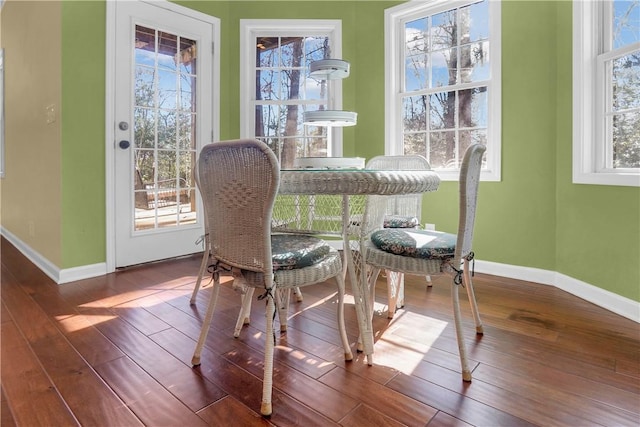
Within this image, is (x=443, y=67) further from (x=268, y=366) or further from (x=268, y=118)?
(x=268, y=366)

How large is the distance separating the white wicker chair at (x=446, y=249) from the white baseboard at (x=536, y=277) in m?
1.05

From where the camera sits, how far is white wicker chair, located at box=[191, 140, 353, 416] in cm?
122

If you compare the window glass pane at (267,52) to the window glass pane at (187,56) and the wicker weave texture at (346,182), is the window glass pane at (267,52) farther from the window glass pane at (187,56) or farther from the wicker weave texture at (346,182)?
the wicker weave texture at (346,182)

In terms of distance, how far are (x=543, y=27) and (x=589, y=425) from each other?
250 cm

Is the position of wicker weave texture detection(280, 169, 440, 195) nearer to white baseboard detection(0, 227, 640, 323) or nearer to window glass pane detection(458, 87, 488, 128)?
white baseboard detection(0, 227, 640, 323)

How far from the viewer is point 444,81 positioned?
3.18 metres

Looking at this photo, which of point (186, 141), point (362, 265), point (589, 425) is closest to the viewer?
point (589, 425)

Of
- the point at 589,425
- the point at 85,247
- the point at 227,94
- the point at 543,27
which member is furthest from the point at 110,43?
the point at 589,425

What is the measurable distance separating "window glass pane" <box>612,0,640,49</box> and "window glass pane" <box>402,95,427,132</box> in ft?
4.44

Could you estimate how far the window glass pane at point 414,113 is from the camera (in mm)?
3303

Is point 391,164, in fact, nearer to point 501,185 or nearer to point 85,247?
point 501,185

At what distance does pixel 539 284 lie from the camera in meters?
2.63

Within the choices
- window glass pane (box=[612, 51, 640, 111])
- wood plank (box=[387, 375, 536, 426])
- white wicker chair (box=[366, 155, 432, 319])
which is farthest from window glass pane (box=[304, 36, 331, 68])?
wood plank (box=[387, 375, 536, 426])

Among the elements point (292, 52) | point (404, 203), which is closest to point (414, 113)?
point (404, 203)
